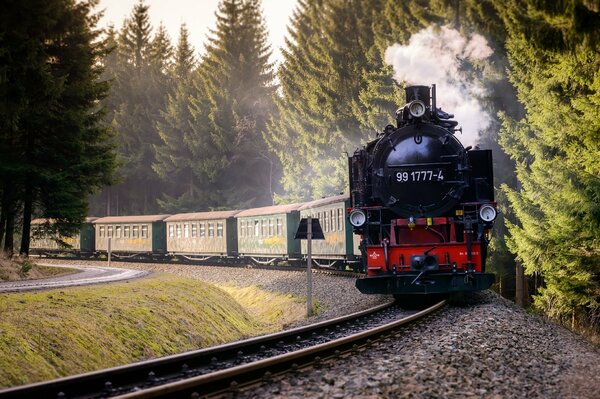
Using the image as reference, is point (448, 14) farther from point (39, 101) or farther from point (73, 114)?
point (39, 101)

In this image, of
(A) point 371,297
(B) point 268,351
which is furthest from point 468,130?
(B) point 268,351

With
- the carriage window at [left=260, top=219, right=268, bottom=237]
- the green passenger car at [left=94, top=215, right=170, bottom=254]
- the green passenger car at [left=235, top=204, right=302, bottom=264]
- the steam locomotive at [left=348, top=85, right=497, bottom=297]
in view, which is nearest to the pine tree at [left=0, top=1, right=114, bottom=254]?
the green passenger car at [left=235, top=204, right=302, bottom=264]

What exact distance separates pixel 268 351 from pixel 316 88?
34.4m

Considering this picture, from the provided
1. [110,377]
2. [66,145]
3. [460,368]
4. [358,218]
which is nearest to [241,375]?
[110,377]

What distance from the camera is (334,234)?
22531 millimetres

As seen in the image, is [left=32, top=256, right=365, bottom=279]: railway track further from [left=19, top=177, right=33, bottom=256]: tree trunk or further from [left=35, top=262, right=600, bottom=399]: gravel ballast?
[left=35, top=262, right=600, bottom=399]: gravel ballast

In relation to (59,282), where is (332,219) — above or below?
above

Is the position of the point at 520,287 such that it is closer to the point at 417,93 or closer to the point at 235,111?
the point at 417,93

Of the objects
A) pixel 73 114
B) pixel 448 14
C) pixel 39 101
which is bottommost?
pixel 39 101

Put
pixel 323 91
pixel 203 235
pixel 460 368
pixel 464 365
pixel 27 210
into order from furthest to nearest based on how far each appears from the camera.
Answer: pixel 323 91, pixel 203 235, pixel 27 210, pixel 464 365, pixel 460 368

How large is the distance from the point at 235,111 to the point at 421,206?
44020 millimetres

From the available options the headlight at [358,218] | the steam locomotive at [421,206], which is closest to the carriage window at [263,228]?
the steam locomotive at [421,206]

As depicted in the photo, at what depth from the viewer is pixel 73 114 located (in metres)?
19.8

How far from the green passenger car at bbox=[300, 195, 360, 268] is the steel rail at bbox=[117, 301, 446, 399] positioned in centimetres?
1231
